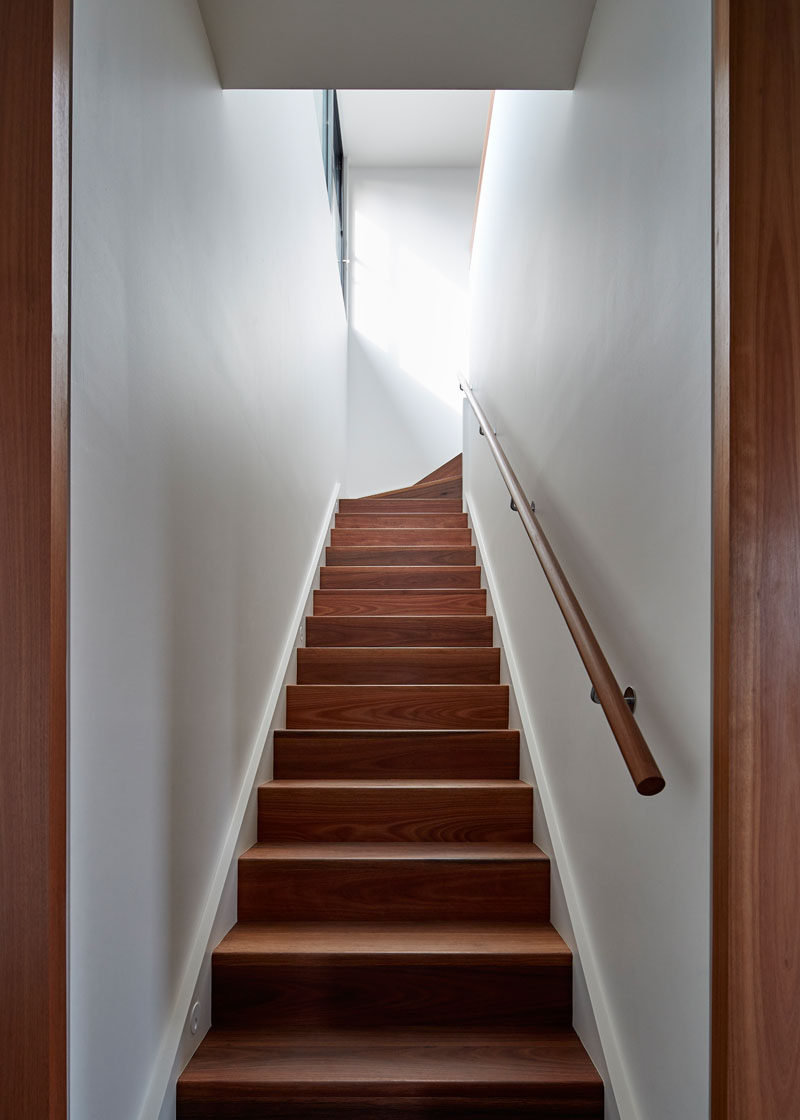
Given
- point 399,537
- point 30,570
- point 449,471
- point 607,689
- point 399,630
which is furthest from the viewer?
point 449,471

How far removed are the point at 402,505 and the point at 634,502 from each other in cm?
366

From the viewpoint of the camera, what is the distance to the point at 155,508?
159cm

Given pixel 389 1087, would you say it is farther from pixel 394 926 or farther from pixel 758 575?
pixel 758 575

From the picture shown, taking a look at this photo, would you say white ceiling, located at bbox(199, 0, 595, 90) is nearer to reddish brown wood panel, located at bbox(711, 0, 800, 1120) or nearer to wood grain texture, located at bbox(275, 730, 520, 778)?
reddish brown wood panel, located at bbox(711, 0, 800, 1120)

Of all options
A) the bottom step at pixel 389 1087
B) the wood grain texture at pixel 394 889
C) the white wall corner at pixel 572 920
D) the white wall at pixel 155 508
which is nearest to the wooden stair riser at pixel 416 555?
the white wall corner at pixel 572 920

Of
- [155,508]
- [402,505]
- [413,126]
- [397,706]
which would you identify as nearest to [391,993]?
[397,706]

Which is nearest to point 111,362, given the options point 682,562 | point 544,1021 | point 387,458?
point 682,562

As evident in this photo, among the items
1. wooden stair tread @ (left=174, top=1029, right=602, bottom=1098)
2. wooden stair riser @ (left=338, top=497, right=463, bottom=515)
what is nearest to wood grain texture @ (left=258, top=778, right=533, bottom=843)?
wooden stair tread @ (left=174, top=1029, right=602, bottom=1098)

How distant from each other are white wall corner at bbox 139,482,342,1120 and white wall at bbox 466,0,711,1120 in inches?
31.6

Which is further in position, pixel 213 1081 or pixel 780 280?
pixel 213 1081

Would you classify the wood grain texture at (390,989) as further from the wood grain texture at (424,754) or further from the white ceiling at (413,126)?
the white ceiling at (413,126)

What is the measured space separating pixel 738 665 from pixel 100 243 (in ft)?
3.46

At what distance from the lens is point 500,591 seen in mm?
3506

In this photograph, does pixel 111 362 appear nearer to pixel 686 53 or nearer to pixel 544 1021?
pixel 686 53
